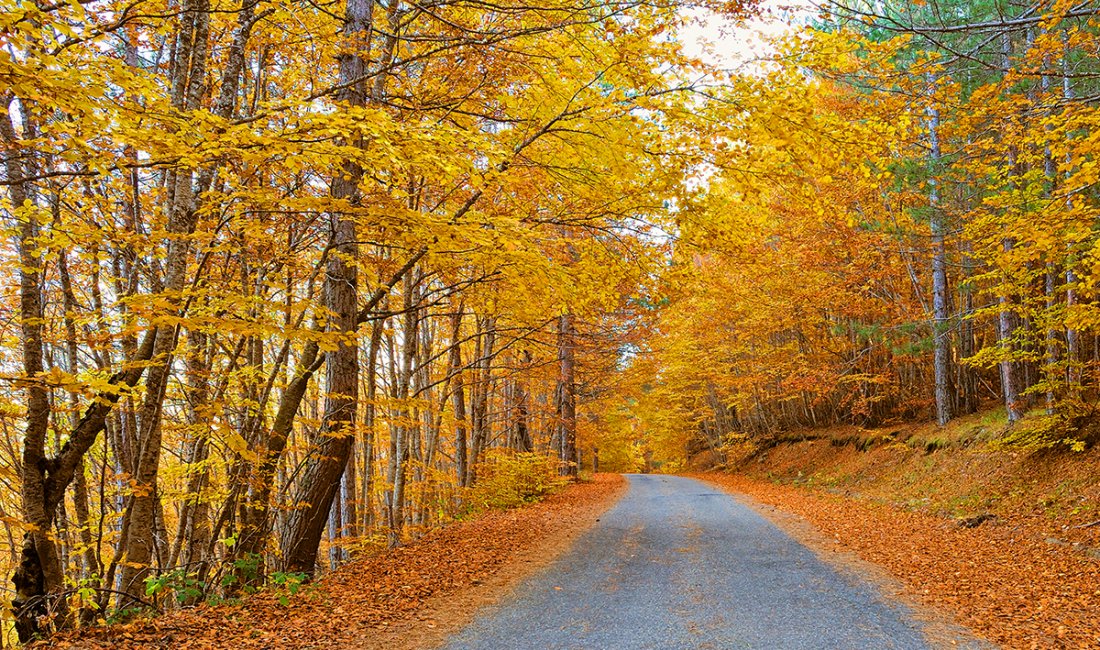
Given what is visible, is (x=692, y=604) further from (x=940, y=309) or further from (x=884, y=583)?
(x=940, y=309)

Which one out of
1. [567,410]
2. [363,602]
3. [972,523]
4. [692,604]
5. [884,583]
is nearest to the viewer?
[692,604]

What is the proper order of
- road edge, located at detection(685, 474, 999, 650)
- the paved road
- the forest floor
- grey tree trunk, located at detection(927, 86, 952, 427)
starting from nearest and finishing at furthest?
road edge, located at detection(685, 474, 999, 650), the paved road, the forest floor, grey tree trunk, located at detection(927, 86, 952, 427)

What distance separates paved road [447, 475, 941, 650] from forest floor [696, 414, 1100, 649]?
0.69 meters

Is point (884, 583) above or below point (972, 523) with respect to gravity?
above

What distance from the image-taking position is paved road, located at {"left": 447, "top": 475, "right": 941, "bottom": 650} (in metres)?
4.77

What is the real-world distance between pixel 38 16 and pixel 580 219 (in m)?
4.79

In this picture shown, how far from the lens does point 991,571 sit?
6523 mm

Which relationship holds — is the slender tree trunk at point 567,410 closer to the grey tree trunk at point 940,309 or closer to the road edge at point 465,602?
the road edge at point 465,602

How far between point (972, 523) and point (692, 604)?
231 inches

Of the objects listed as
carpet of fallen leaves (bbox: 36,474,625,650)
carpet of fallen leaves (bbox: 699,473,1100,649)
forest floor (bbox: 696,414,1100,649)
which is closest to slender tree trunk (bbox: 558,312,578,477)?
forest floor (bbox: 696,414,1100,649)

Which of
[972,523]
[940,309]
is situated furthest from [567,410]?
[972,523]

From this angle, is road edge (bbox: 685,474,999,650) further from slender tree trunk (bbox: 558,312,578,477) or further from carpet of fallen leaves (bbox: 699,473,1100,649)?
slender tree trunk (bbox: 558,312,578,477)

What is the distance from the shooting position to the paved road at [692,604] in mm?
4770

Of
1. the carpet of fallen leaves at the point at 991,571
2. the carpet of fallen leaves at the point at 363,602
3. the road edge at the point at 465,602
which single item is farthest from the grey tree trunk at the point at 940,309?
the carpet of fallen leaves at the point at 363,602
